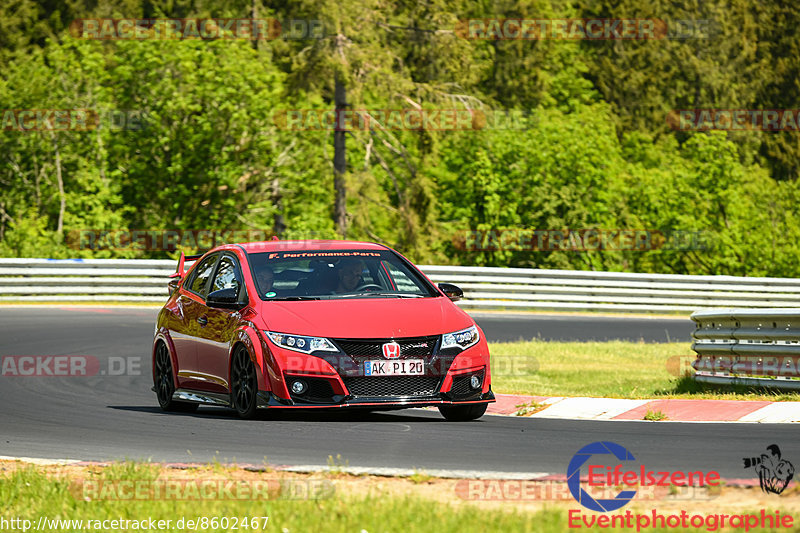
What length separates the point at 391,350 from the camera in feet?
32.5

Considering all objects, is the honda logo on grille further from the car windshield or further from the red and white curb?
the red and white curb

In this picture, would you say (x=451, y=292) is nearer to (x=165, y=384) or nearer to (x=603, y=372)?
(x=165, y=384)

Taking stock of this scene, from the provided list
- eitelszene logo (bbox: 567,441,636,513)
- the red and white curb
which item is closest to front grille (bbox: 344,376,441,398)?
eitelszene logo (bbox: 567,441,636,513)

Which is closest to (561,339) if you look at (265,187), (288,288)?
(288,288)

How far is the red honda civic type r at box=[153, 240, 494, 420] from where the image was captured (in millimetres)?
9891

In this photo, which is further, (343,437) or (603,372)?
(603,372)

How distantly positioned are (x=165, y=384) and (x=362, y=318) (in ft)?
9.33

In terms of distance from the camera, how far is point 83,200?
3650 cm

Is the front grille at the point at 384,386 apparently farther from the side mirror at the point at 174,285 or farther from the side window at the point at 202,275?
the side mirror at the point at 174,285

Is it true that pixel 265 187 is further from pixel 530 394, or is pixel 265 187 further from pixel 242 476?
pixel 242 476

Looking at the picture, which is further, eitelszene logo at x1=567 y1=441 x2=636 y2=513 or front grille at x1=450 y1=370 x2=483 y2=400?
front grille at x1=450 y1=370 x2=483 y2=400

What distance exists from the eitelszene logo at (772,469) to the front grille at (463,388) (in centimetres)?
261

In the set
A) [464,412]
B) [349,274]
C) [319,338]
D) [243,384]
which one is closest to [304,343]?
[319,338]

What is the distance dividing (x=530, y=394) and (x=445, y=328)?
309cm
